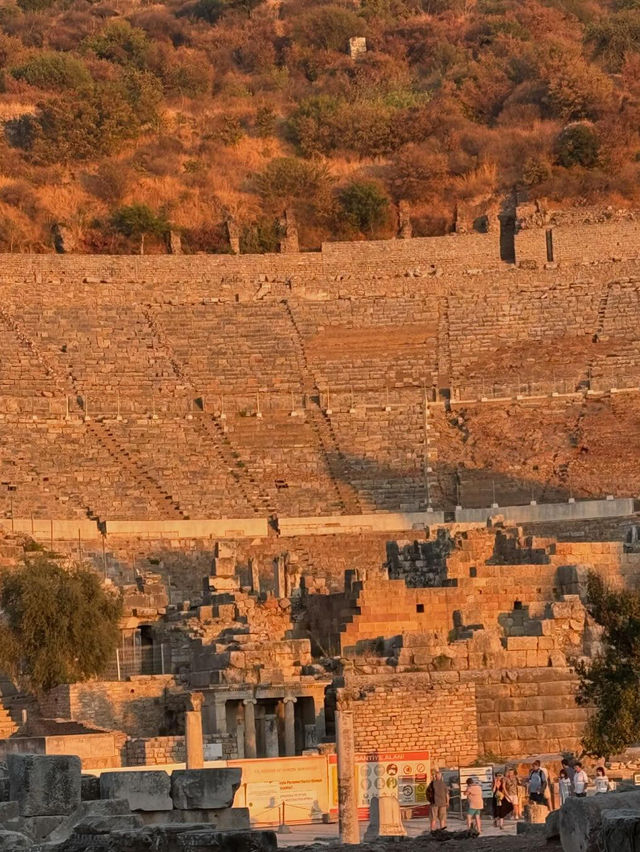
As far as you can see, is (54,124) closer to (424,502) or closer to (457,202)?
(457,202)

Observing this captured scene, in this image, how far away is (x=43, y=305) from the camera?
192 feet

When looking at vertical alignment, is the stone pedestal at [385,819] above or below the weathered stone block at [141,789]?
below

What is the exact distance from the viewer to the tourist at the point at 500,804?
19766 mm

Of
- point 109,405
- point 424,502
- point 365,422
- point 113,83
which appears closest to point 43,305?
point 109,405

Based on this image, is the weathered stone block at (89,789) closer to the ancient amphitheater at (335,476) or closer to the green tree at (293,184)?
the ancient amphitheater at (335,476)

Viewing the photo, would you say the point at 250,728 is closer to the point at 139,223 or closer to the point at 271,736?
the point at 271,736

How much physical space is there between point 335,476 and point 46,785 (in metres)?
34.6

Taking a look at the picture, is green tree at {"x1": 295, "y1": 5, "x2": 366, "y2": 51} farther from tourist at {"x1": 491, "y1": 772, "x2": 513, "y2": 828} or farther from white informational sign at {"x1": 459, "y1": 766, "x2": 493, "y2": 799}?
tourist at {"x1": 491, "y1": 772, "x2": 513, "y2": 828}

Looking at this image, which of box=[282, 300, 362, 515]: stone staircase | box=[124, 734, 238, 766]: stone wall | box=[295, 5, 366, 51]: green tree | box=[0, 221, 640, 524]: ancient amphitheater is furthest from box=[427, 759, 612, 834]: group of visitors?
box=[295, 5, 366, 51]: green tree

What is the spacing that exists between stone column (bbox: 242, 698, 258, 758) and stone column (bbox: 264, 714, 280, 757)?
0.14 m

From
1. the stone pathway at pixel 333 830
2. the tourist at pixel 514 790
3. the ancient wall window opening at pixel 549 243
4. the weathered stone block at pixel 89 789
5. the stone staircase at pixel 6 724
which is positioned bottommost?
the stone pathway at pixel 333 830

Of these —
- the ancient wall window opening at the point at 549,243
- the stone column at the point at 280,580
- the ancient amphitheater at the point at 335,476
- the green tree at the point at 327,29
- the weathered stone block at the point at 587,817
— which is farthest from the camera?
the green tree at the point at 327,29

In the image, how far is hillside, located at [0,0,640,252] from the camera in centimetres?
6956

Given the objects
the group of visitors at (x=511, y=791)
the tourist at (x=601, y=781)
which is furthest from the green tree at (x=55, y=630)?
the tourist at (x=601, y=781)
